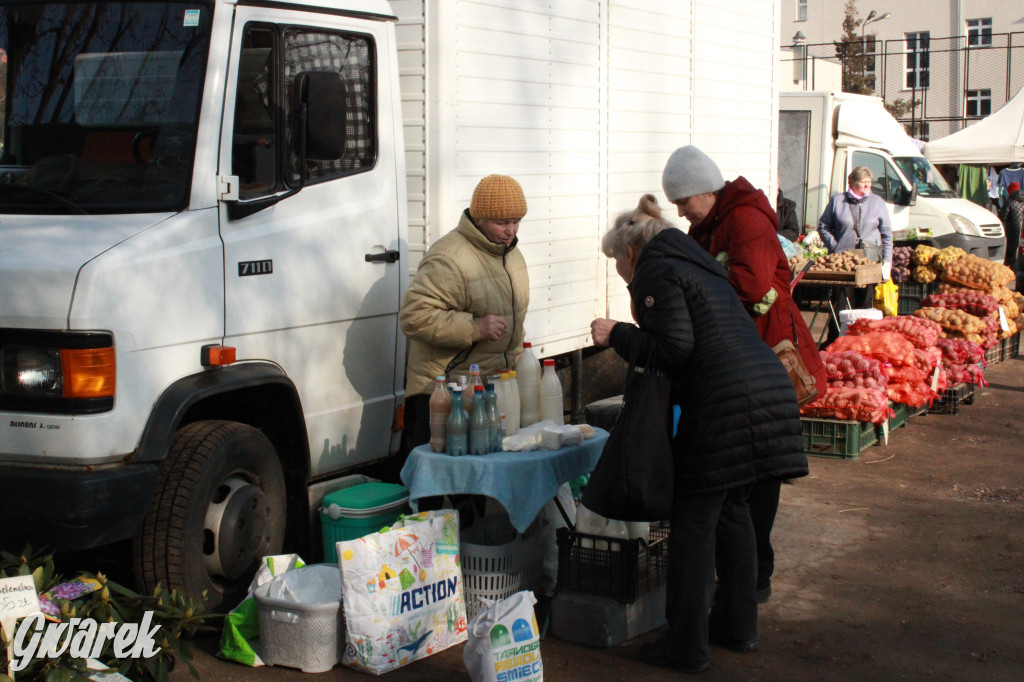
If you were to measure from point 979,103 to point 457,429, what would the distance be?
137 ft

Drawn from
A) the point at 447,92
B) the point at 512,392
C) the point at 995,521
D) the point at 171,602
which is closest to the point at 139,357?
the point at 171,602

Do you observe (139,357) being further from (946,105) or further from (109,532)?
(946,105)

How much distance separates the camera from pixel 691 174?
16.9ft

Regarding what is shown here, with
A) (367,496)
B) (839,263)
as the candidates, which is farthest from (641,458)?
(839,263)

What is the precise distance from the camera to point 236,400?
495 cm

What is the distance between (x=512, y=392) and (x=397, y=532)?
2.75 feet

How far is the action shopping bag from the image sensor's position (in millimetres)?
4398

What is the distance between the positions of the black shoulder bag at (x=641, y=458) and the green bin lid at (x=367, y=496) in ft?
3.64

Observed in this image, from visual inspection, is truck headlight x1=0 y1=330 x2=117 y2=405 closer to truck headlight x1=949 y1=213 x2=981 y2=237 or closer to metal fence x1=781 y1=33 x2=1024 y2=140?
truck headlight x1=949 y1=213 x2=981 y2=237

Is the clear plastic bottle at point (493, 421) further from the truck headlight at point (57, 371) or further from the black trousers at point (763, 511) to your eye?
the truck headlight at point (57, 371)

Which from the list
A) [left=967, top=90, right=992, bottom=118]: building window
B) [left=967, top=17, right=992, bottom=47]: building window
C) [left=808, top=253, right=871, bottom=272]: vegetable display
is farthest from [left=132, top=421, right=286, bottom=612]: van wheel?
[left=967, top=17, right=992, bottom=47]: building window

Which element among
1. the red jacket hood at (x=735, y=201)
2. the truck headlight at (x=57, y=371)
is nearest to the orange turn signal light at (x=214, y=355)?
the truck headlight at (x=57, y=371)

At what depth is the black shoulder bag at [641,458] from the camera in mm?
4309

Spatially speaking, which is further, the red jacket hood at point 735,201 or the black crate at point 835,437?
the black crate at point 835,437
